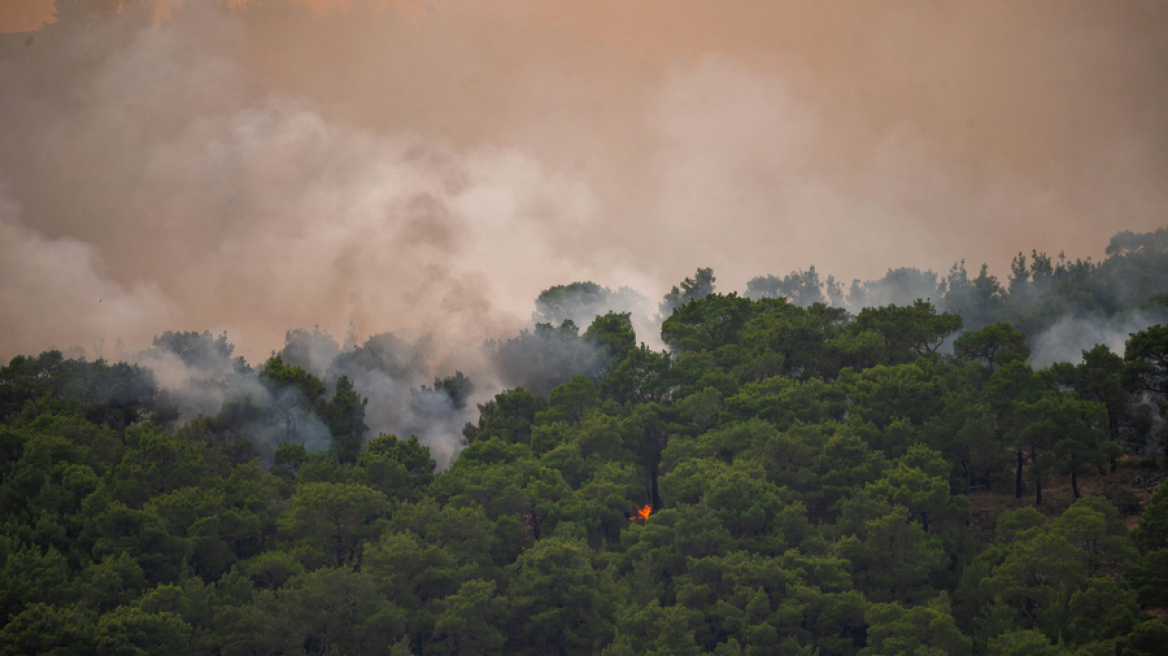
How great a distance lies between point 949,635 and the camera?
4378cm

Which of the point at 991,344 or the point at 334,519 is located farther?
the point at 991,344

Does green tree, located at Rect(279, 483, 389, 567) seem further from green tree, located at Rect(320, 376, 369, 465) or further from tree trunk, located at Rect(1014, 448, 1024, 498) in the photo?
tree trunk, located at Rect(1014, 448, 1024, 498)

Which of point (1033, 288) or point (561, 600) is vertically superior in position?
point (1033, 288)

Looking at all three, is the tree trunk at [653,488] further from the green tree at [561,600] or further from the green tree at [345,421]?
the green tree at [345,421]

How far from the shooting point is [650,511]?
64312 millimetres

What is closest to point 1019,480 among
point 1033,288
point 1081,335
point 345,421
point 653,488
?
point 653,488

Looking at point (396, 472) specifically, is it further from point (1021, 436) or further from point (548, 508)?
point (1021, 436)

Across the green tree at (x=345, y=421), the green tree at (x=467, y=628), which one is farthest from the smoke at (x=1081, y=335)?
the green tree at (x=467, y=628)

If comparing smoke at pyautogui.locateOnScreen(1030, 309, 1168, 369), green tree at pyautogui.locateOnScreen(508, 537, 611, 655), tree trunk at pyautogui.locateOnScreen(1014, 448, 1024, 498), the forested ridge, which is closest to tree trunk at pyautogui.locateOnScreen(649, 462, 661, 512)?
the forested ridge

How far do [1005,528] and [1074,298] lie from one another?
7463 centimetres

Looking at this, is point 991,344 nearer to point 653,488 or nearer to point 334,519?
point 653,488

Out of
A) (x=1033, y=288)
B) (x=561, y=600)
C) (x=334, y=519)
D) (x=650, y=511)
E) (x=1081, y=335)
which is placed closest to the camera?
(x=561, y=600)

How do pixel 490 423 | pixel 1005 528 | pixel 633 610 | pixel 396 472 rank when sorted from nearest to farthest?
1. pixel 633 610
2. pixel 1005 528
3. pixel 396 472
4. pixel 490 423

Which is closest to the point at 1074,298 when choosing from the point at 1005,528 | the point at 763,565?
the point at 1005,528
